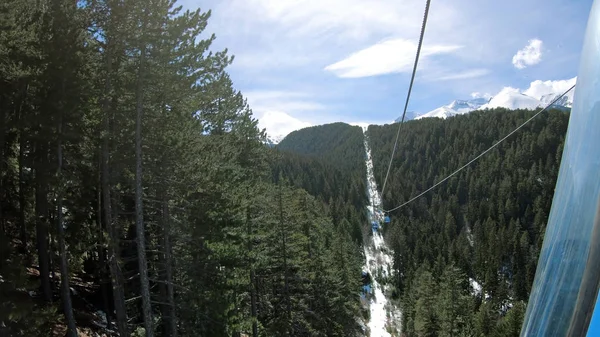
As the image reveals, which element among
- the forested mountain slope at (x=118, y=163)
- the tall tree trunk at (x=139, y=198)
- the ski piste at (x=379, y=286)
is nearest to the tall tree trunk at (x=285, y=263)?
the forested mountain slope at (x=118, y=163)

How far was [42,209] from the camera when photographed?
11539 millimetres

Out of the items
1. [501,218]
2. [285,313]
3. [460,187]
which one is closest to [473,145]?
[460,187]

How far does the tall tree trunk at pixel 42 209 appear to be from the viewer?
10656 millimetres

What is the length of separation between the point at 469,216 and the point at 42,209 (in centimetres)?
12755

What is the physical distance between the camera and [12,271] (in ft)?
28.4

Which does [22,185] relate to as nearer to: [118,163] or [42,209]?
[42,209]

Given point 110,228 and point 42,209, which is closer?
point 110,228

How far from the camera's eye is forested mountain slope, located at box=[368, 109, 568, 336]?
41.6 meters

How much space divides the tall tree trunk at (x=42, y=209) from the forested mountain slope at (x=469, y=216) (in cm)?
2627

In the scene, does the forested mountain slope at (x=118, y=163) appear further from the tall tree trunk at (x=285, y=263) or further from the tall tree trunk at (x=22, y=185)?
the tall tree trunk at (x=285, y=263)

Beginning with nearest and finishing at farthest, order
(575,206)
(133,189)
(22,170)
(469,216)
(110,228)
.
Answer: (575,206) < (110,228) < (133,189) < (22,170) < (469,216)

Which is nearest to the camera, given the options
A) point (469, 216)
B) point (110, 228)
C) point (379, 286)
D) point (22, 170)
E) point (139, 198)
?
point (139, 198)

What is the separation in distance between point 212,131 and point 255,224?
436 centimetres

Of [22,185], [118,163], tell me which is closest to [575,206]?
[118,163]
